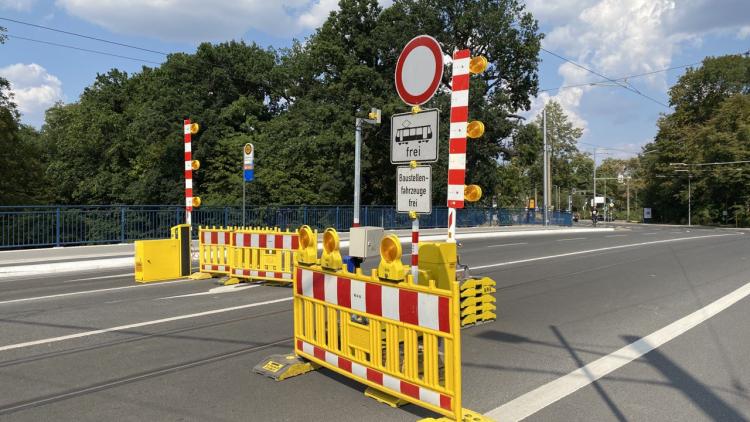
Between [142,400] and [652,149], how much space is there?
269 ft

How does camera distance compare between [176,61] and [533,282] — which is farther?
[176,61]

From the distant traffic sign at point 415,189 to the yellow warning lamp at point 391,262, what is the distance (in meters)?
0.99

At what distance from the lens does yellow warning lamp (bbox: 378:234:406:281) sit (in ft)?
12.5

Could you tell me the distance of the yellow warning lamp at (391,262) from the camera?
3822 millimetres

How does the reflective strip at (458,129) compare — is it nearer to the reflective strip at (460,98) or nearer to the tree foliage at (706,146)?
the reflective strip at (460,98)

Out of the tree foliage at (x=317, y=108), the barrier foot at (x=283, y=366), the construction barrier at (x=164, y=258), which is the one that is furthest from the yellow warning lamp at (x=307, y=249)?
the tree foliage at (x=317, y=108)

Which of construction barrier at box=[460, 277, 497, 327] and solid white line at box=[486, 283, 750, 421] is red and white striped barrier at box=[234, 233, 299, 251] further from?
solid white line at box=[486, 283, 750, 421]

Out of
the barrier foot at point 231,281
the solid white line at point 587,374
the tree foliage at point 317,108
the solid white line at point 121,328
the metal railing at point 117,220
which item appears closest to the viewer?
the solid white line at point 587,374

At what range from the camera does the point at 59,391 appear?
4.33 meters

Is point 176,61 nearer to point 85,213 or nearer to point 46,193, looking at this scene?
point 46,193

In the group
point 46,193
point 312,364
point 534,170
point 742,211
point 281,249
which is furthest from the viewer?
point 534,170

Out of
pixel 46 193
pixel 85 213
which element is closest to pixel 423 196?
pixel 85 213

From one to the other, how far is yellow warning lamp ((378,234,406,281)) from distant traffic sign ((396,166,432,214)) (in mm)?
994

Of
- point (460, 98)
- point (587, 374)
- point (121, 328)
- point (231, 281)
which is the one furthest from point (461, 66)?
point (231, 281)
